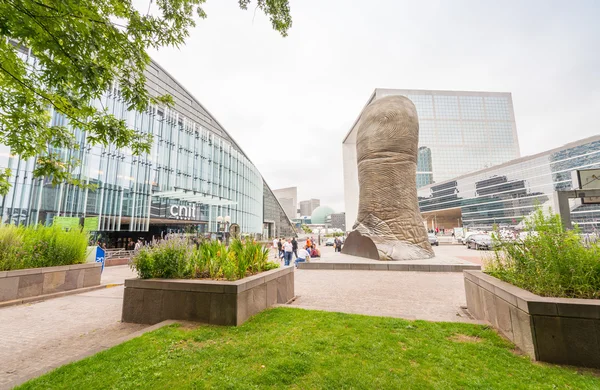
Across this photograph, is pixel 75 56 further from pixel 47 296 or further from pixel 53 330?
pixel 47 296

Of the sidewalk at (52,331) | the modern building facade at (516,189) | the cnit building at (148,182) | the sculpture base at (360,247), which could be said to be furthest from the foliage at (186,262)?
the modern building facade at (516,189)

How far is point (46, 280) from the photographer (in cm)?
804

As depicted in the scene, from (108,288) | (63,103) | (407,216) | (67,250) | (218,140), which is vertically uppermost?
(218,140)

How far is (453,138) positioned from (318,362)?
123 metres

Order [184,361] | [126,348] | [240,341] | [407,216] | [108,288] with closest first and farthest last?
[184,361] → [126,348] → [240,341] → [108,288] → [407,216]

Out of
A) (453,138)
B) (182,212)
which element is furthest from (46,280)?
(453,138)

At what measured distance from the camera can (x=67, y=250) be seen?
29.1ft

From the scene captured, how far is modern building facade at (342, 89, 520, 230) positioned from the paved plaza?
94.5 m

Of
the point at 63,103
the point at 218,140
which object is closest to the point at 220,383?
the point at 63,103

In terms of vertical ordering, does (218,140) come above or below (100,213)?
above

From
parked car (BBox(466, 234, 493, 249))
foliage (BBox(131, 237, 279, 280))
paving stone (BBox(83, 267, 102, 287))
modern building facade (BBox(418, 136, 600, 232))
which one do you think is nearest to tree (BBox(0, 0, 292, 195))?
foliage (BBox(131, 237, 279, 280))

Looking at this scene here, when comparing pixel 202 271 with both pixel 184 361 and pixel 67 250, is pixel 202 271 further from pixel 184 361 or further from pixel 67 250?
pixel 67 250

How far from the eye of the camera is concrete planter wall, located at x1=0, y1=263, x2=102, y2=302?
7.23 m

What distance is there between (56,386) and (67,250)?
7.82 meters
